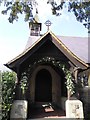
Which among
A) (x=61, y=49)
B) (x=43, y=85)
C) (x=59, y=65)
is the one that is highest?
(x=61, y=49)

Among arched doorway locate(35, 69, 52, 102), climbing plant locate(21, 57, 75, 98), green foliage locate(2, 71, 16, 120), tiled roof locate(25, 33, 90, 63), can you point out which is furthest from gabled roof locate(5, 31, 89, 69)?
tiled roof locate(25, 33, 90, 63)

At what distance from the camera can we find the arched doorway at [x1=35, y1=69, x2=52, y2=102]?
58.0 feet

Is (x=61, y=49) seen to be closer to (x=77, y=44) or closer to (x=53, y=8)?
(x=53, y=8)

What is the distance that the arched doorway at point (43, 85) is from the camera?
17.7m

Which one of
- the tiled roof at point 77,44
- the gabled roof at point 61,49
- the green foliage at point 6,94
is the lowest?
the green foliage at point 6,94

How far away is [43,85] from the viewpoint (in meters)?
17.9

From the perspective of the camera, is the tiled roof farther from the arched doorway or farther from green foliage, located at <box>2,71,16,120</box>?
green foliage, located at <box>2,71,16,120</box>

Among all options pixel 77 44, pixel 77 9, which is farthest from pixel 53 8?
pixel 77 44

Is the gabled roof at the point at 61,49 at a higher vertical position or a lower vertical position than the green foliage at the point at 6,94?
higher

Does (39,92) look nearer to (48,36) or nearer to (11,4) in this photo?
(48,36)

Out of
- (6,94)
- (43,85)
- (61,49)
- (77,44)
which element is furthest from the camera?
(77,44)

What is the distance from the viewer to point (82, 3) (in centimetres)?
1112

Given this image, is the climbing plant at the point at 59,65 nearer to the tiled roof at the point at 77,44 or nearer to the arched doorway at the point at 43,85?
the arched doorway at the point at 43,85

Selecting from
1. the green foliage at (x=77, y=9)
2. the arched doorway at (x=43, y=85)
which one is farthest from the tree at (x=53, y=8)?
the arched doorway at (x=43, y=85)
